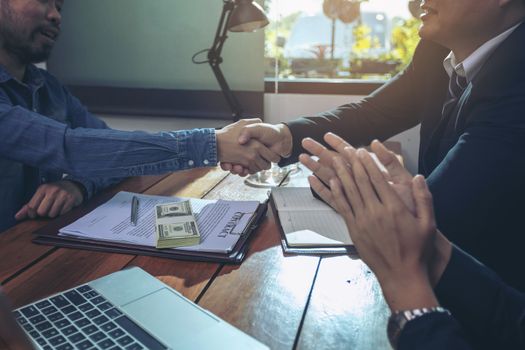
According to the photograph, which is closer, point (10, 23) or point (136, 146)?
point (136, 146)

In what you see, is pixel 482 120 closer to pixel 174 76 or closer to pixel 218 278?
pixel 218 278

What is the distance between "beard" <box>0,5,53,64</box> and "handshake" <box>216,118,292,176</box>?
673 millimetres

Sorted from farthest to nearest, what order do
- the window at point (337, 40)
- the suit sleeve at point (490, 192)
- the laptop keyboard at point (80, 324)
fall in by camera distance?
the window at point (337, 40) < the suit sleeve at point (490, 192) < the laptop keyboard at point (80, 324)

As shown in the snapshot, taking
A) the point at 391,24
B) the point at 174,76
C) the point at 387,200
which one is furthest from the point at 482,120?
the point at 174,76

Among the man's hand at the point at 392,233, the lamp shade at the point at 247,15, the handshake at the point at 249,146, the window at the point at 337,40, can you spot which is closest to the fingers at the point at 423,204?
the man's hand at the point at 392,233

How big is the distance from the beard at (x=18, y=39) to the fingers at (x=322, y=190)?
113 centimetres

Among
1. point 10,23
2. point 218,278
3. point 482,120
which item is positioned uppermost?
point 10,23

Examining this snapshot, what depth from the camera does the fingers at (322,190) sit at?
663 mm

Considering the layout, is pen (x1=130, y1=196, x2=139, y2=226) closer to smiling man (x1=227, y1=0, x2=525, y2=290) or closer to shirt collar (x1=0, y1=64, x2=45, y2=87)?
smiling man (x1=227, y1=0, x2=525, y2=290)

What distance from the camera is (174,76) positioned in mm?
2535

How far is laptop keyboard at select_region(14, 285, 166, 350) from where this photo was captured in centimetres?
56

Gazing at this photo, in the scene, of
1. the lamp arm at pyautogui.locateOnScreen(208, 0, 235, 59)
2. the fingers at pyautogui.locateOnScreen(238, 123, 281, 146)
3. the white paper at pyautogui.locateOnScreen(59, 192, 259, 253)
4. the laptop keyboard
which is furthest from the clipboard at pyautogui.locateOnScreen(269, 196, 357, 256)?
the lamp arm at pyautogui.locateOnScreen(208, 0, 235, 59)

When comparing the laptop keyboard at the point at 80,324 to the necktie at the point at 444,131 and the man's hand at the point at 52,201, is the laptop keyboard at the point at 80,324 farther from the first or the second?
the necktie at the point at 444,131

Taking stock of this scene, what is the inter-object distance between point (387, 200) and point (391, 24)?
79.3 inches
